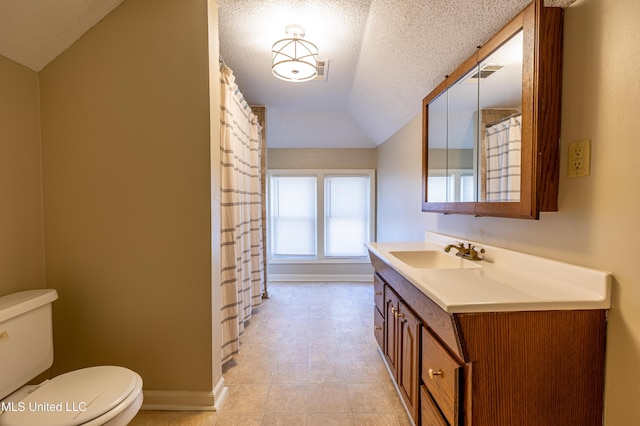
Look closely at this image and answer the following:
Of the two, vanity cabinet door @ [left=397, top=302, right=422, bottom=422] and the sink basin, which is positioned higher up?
the sink basin

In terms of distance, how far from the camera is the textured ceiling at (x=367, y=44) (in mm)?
1546

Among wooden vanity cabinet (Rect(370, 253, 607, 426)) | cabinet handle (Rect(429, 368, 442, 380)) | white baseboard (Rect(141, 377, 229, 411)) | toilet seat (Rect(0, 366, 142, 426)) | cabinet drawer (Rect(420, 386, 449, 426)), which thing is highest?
wooden vanity cabinet (Rect(370, 253, 607, 426))

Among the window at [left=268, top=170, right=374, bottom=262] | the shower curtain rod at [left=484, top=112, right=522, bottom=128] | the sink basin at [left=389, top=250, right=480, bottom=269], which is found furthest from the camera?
the window at [left=268, top=170, right=374, bottom=262]

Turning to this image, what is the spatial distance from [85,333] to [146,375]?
44 cm

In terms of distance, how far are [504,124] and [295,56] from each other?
145cm

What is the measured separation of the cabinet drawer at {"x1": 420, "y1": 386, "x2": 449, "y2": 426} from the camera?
110 centimetres

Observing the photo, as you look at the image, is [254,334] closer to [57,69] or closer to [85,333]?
[85,333]

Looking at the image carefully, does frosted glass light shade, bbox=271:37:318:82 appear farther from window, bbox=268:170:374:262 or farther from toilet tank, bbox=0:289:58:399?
window, bbox=268:170:374:262

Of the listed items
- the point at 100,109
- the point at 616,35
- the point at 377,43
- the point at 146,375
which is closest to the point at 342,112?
the point at 377,43

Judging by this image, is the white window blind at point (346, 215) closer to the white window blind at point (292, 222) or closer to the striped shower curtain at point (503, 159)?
the white window blind at point (292, 222)

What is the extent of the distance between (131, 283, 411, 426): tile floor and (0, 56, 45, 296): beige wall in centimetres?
105

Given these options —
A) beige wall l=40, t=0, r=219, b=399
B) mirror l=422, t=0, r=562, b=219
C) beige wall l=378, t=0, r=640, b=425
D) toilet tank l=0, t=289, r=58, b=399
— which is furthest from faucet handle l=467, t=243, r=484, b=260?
toilet tank l=0, t=289, r=58, b=399

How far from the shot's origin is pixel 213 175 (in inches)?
65.4

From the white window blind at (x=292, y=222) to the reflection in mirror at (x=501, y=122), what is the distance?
9.70 feet
